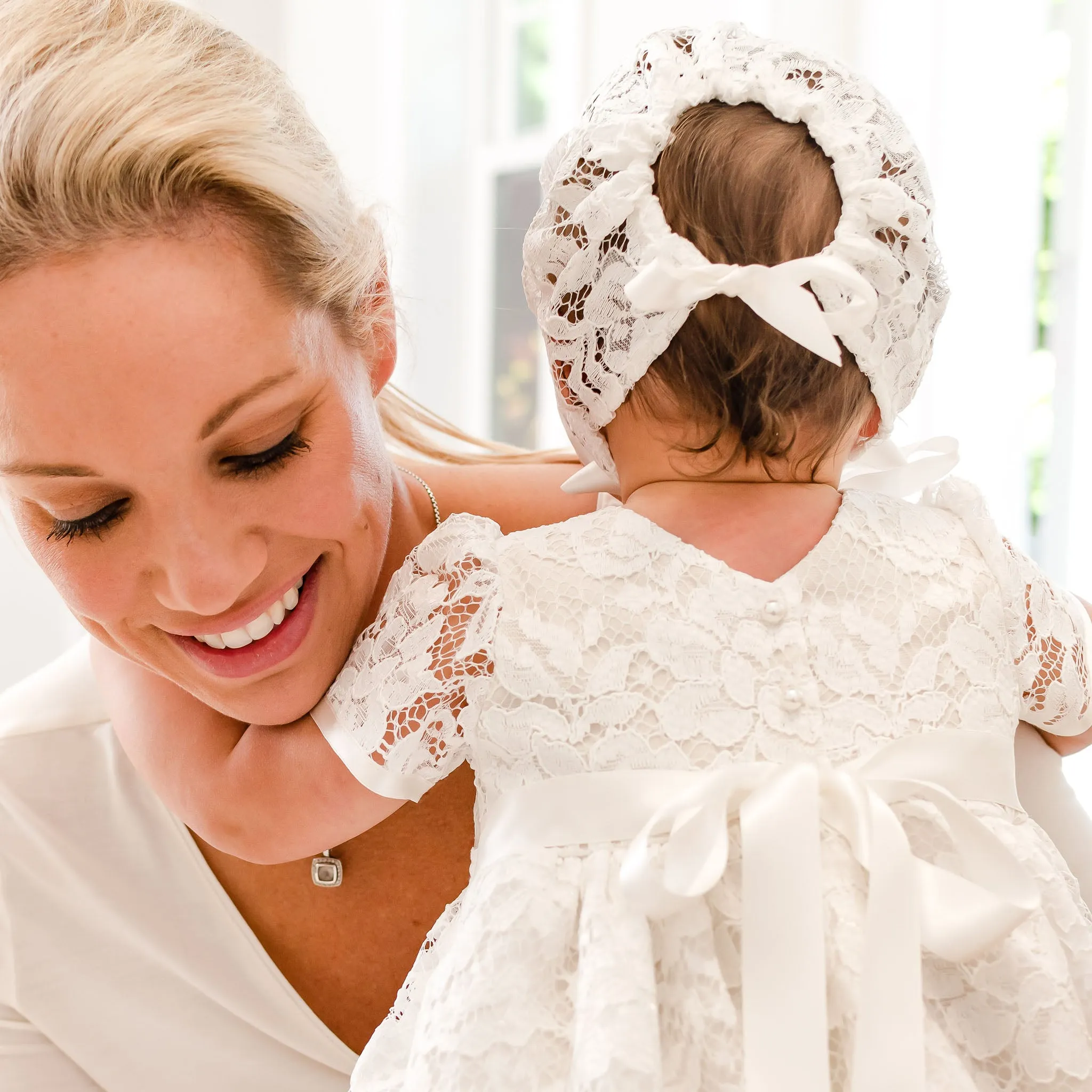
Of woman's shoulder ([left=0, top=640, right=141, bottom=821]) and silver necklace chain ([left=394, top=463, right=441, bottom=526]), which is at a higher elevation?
silver necklace chain ([left=394, top=463, right=441, bottom=526])

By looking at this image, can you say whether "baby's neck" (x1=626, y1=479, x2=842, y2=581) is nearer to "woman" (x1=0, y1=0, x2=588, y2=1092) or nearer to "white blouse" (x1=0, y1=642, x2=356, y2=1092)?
"woman" (x1=0, y1=0, x2=588, y2=1092)

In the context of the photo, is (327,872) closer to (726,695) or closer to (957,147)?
(726,695)

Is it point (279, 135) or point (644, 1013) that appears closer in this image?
point (644, 1013)

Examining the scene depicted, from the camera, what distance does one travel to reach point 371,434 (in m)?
1.09

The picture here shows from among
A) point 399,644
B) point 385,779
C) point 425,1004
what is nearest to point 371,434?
point 399,644

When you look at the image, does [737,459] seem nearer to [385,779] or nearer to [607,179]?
[607,179]

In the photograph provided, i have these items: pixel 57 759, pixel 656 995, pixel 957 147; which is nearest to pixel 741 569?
pixel 656 995

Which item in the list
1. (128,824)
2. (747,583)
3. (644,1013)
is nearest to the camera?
(644,1013)

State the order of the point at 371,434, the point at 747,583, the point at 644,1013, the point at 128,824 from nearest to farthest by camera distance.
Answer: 1. the point at 644,1013
2. the point at 747,583
3. the point at 371,434
4. the point at 128,824

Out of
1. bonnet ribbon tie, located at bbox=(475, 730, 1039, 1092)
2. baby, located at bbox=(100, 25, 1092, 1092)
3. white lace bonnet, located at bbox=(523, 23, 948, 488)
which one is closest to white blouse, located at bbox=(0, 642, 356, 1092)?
baby, located at bbox=(100, 25, 1092, 1092)

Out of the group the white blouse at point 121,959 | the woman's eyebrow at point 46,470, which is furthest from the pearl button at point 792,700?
the white blouse at point 121,959

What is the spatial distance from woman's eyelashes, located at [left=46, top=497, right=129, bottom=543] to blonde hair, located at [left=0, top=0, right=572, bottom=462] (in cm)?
19

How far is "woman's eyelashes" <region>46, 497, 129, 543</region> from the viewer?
37.7 inches

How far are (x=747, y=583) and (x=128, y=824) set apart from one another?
30.7 inches
